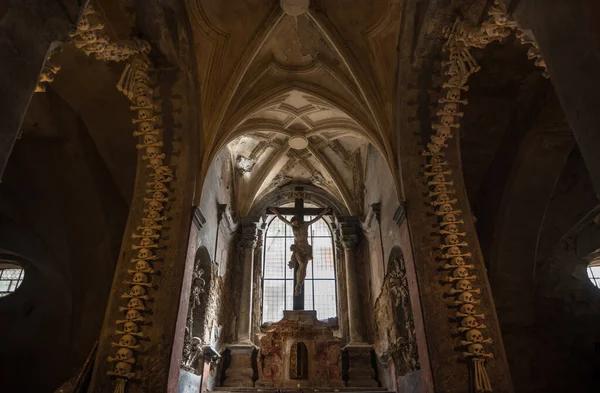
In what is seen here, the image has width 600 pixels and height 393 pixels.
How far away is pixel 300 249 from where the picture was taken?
11742 mm

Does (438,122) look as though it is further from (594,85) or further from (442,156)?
(594,85)

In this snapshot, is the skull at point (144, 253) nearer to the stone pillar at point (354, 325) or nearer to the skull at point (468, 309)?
the skull at point (468, 309)

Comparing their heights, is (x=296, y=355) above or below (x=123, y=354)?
above

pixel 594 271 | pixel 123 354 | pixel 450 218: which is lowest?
pixel 123 354

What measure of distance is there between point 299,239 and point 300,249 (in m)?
0.33

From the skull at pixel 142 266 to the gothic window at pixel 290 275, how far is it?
22.1 feet

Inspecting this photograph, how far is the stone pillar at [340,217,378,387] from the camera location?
9883 millimetres

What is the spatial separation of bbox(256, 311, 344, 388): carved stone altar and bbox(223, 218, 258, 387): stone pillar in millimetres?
371

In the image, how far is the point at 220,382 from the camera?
9.79m

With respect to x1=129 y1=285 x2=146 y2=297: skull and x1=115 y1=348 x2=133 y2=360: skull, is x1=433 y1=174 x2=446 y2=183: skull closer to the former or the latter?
x1=129 y1=285 x2=146 y2=297: skull

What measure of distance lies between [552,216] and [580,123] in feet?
25.1

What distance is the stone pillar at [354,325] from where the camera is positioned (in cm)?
988

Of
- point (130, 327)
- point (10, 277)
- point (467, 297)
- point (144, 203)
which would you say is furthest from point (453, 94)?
point (10, 277)

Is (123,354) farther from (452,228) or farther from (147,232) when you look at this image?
(452,228)
